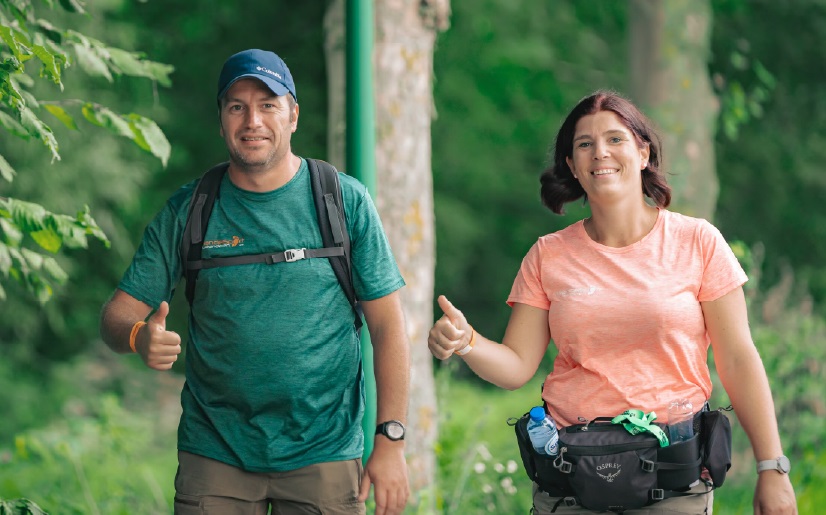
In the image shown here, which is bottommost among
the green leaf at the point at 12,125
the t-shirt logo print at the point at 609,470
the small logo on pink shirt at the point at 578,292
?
the t-shirt logo print at the point at 609,470

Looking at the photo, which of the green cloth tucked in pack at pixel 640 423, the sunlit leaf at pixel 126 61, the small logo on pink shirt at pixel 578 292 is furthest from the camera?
the sunlit leaf at pixel 126 61

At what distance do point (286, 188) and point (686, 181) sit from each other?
16.9 ft

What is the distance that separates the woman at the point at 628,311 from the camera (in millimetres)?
3127

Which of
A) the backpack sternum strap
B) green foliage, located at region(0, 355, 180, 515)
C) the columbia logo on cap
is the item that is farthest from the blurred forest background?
the columbia logo on cap

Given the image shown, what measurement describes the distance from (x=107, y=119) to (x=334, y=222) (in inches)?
43.2

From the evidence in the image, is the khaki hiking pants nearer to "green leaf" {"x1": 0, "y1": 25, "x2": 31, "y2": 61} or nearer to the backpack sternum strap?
the backpack sternum strap

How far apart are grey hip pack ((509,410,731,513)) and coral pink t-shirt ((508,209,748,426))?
8 cm

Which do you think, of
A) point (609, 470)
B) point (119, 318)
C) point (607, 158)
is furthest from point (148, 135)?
point (609, 470)

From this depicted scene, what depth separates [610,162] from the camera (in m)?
3.24

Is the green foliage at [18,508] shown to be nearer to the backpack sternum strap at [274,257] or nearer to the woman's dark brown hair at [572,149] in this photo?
the backpack sternum strap at [274,257]

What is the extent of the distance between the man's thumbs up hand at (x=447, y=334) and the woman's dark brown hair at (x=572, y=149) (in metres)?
0.53

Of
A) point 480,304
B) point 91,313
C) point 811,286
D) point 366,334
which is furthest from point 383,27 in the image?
point 480,304

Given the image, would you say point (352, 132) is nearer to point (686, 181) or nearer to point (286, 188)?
point (286, 188)

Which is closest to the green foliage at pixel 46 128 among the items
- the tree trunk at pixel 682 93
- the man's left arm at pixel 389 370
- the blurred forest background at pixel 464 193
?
the man's left arm at pixel 389 370
